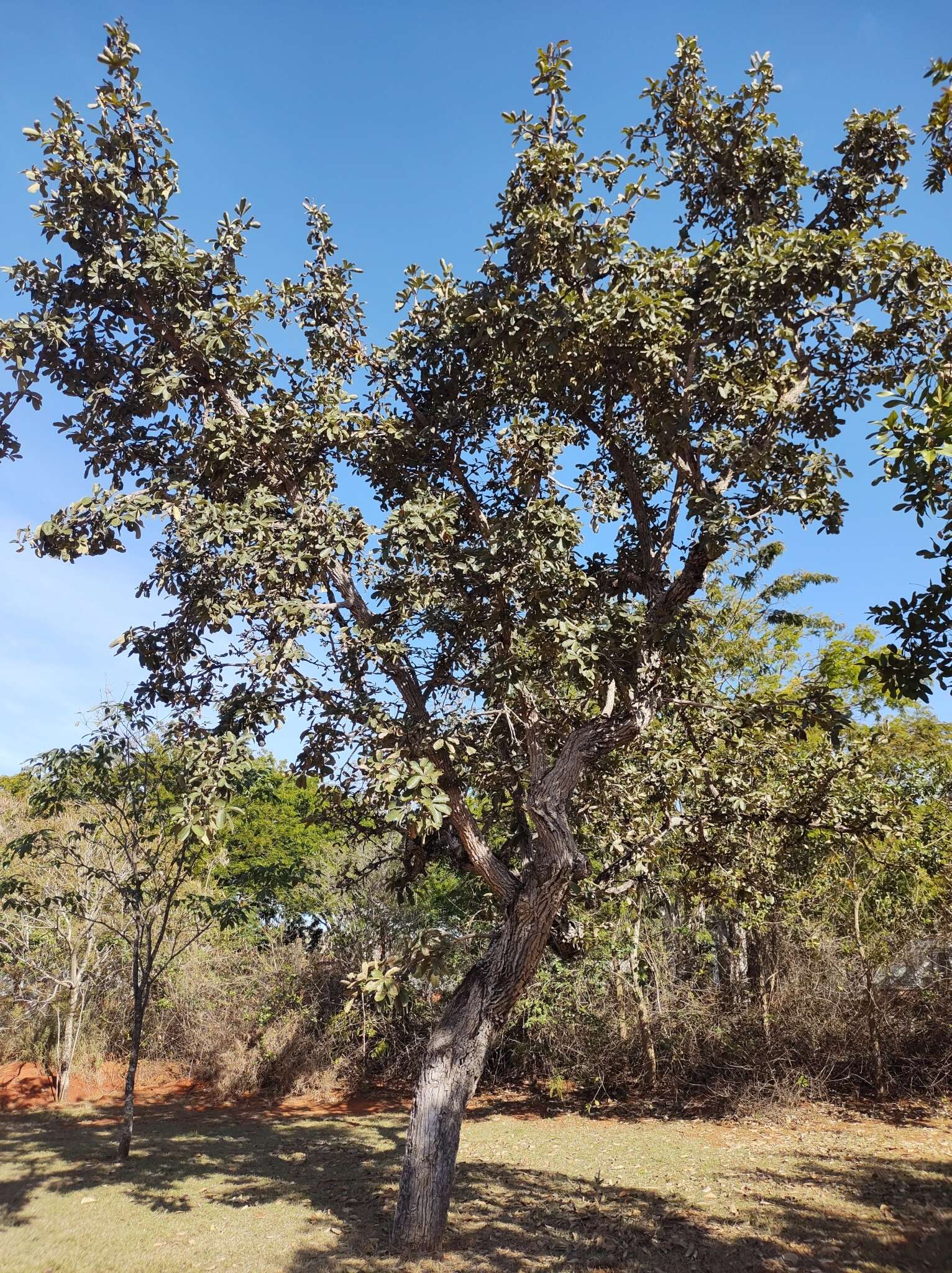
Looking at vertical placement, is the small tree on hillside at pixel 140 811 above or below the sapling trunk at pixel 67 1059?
above

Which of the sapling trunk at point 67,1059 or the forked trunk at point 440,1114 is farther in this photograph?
the sapling trunk at point 67,1059

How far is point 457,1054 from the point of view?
641cm

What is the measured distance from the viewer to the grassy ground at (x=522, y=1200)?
575 cm

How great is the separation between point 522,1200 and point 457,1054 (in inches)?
93.8

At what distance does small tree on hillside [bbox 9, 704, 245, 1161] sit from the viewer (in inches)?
216

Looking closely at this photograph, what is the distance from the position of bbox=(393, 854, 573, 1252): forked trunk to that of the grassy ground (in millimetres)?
342

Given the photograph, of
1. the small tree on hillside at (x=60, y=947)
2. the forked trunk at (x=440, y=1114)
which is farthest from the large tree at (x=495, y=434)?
the small tree on hillside at (x=60, y=947)

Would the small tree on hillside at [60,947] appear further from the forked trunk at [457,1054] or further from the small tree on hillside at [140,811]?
the forked trunk at [457,1054]

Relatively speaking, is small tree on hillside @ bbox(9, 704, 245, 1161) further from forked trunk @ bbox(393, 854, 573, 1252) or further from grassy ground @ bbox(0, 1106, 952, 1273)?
forked trunk @ bbox(393, 854, 573, 1252)

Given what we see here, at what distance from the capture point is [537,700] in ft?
25.3

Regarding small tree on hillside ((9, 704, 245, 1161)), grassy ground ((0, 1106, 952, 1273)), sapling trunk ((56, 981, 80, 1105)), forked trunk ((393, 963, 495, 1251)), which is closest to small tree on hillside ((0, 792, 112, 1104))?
sapling trunk ((56, 981, 80, 1105))

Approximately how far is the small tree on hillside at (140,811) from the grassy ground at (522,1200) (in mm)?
1710

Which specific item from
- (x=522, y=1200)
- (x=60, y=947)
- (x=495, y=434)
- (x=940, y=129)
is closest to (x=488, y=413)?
(x=495, y=434)

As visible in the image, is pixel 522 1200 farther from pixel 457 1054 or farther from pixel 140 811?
pixel 140 811
